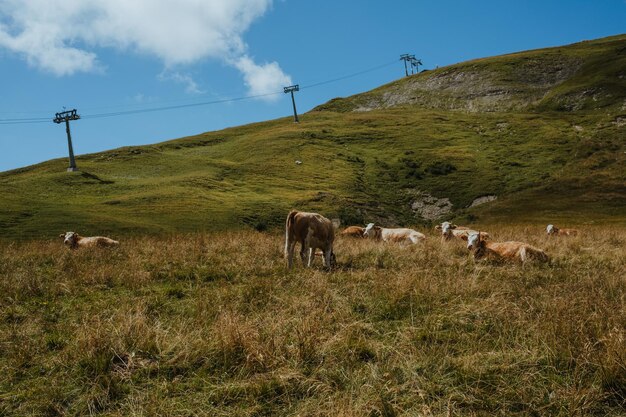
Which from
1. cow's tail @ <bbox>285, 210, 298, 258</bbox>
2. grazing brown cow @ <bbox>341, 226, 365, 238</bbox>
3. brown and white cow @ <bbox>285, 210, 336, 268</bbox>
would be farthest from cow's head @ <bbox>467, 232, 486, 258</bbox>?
grazing brown cow @ <bbox>341, 226, 365, 238</bbox>

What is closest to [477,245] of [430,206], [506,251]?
[506,251]

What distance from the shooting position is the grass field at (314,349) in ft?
18.0

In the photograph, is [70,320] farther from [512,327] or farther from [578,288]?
[578,288]

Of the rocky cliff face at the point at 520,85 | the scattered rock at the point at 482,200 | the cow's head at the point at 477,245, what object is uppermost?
the rocky cliff face at the point at 520,85

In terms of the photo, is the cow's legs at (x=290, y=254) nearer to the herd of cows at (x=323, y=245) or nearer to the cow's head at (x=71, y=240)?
the herd of cows at (x=323, y=245)

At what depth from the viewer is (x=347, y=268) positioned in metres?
15.1

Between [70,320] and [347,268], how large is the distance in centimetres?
869

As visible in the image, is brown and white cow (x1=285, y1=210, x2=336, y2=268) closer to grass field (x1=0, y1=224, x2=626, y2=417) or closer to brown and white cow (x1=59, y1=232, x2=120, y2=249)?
grass field (x1=0, y1=224, x2=626, y2=417)

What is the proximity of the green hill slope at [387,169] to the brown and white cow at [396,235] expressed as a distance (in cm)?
1855

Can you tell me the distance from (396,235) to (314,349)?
2010 cm

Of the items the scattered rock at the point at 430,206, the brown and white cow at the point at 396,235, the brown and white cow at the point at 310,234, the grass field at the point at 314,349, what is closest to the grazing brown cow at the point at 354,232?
the brown and white cow at the point at 396,235

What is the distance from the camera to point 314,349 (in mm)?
6668

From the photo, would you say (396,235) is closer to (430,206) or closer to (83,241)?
(83,241)

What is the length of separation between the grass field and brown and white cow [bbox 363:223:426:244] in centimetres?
1291
